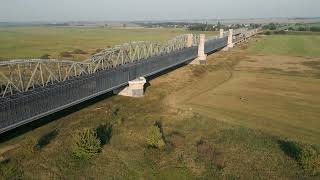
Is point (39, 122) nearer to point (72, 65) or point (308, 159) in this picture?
point (72, 65)

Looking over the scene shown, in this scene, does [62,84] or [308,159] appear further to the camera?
[62,84]

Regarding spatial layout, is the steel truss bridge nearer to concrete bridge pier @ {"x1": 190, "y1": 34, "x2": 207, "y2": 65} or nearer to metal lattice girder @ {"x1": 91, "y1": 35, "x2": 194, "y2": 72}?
metal lattice girder @ {"x1": 91, "y1": 35, "x2": 194, "y2": 72}

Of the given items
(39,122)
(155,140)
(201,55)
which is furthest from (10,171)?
(201,55)

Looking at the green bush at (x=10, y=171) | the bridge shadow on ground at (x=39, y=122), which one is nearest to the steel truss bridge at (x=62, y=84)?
the bridge shadow on ground at (x=39, y=122)

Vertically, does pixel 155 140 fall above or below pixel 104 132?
above

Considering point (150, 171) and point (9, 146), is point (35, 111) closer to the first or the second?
point (9, 146)

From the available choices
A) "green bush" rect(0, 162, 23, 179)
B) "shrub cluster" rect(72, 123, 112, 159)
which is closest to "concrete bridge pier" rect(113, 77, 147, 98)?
"shrub cluster" rect(72, 123, 112, 159)

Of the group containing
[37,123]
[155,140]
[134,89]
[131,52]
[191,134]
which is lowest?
[191,134]

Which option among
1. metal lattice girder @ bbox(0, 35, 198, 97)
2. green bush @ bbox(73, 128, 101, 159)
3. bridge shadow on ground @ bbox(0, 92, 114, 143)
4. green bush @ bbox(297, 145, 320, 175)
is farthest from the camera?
metal lattice girder @ bbox(0, 35, 198, 97)
